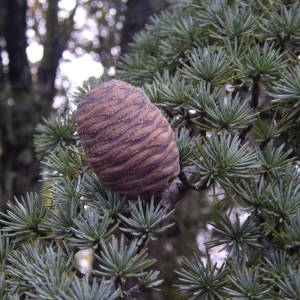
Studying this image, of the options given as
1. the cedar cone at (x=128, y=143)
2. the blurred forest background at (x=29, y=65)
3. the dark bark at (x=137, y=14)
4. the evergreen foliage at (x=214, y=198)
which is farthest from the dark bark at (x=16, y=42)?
the cedar cone at (x=128, y=143)

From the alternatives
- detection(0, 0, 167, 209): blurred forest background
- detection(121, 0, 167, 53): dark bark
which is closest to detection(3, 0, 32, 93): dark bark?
detection(0, 0, 167, 209): blurred forest background

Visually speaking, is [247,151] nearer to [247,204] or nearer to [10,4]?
[247,204]

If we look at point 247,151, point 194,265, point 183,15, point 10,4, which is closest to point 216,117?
point 247,151

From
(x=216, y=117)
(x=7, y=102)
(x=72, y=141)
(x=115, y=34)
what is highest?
(x=216, y=117)

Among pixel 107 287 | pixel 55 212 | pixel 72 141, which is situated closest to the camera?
pixel 107 287

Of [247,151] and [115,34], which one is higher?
[247,151]

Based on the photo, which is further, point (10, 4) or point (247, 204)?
point (10, 4)

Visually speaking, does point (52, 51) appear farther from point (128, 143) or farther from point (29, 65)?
point (128, 143)

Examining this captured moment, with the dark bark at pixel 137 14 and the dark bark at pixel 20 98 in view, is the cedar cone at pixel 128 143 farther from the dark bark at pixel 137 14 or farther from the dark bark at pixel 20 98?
the dark bark at pixel 20 98
